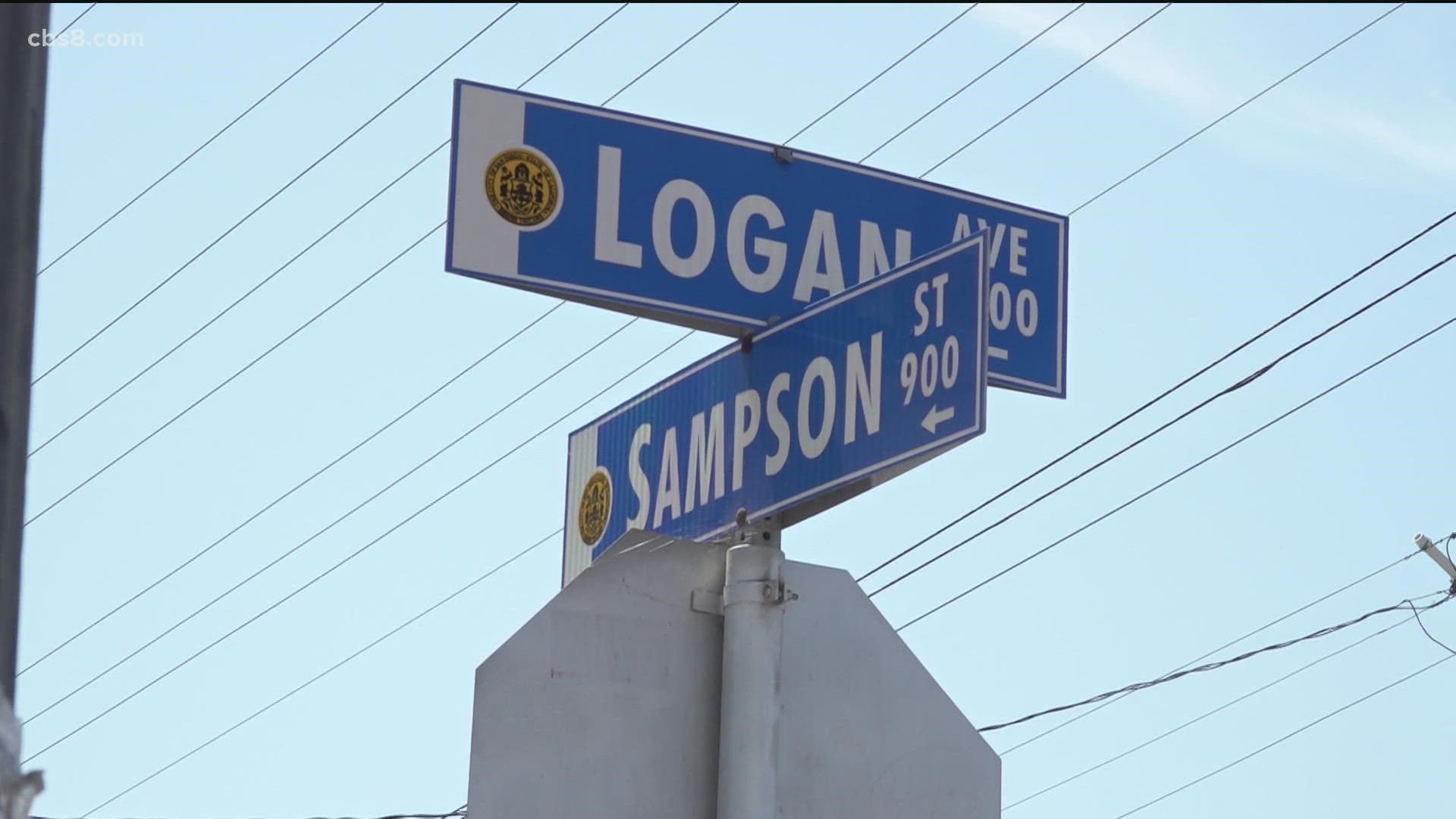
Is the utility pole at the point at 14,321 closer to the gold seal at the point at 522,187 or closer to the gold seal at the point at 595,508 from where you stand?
the gold seal at the point at 522,187

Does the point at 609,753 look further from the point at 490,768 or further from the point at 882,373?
the point at 882,373

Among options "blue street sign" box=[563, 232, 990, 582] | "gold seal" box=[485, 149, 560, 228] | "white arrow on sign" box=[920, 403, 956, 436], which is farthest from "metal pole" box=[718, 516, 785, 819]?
"gold seal" box=[485, 149, 560, 228]

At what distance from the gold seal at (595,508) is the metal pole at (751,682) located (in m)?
0.66

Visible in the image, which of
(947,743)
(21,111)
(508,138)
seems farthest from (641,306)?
(21,111)

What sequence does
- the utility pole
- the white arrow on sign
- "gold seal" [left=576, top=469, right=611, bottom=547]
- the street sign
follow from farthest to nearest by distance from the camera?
A: "gold seal" [left=576, top=469, right=611, bottom=547] → the street sign → the white arrow on sign → the utility pole

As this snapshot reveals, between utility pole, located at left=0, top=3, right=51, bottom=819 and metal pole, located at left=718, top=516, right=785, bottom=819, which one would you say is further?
metal pole, located at left=718, top=516, right=785, bottom=819

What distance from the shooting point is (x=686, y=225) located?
4.38m

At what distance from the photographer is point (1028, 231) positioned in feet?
15.7

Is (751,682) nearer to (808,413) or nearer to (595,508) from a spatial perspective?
(808,413)

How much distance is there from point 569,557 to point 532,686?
1.22m

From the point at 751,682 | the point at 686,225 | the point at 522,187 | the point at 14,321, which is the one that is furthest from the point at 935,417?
the point at 14,321

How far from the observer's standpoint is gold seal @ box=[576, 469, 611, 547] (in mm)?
4562

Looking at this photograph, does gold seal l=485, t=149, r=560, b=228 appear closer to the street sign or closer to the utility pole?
the street sign

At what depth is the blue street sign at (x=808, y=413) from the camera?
12.3ft
